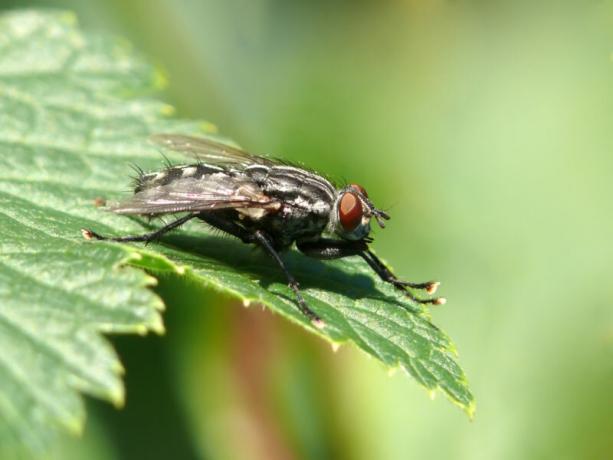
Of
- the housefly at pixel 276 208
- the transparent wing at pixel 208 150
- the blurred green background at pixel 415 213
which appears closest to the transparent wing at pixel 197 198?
the housefly at pixel 276 208

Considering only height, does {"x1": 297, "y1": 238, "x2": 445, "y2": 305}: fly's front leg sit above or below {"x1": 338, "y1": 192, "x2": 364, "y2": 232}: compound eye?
below

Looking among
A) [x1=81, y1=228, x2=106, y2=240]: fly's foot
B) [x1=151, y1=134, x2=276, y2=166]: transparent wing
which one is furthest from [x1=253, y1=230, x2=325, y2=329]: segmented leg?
[x1=81, y1=228, x2=106, y2=240]: fly's foot

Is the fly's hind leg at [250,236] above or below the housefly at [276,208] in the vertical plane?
below

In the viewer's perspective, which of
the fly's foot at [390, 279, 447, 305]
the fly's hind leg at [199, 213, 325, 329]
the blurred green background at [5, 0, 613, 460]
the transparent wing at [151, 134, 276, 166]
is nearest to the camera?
the fly's hind leg at [199, 213, 325, 329]

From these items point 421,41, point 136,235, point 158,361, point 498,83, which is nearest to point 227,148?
point 136,235

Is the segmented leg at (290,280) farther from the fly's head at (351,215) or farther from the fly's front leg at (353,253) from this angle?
the fly's head at (351,215)

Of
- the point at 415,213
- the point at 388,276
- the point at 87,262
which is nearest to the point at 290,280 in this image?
the point at 388,276

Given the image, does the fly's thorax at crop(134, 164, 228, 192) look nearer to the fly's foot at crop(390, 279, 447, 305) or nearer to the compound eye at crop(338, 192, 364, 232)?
the compound eye at crop(338, 192, 364, 232)
